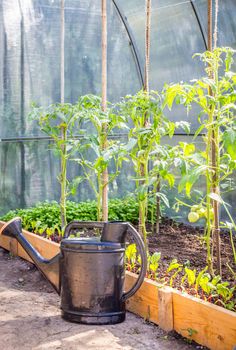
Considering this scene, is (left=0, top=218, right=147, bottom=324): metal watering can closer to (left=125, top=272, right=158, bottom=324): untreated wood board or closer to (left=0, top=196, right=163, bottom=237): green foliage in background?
(left=125, top=272, right=158, bottom=324): untreated wood board

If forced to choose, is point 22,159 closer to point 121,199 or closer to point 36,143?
point 36,143

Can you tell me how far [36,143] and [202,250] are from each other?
2030 millimetres

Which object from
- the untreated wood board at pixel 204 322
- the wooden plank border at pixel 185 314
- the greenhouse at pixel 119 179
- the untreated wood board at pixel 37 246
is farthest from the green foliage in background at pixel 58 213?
the untreated wood board at pixel 204 322

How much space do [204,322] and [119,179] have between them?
3322 mm

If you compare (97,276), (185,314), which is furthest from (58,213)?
(185,314)

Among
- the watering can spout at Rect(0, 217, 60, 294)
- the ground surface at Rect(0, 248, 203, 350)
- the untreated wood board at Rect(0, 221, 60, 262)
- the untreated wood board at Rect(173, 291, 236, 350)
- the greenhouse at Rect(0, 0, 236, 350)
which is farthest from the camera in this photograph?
the untreated wood board at Rect(0, 221, 60, 262)

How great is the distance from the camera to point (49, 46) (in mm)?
5293

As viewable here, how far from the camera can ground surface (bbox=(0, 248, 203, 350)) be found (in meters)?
2.58

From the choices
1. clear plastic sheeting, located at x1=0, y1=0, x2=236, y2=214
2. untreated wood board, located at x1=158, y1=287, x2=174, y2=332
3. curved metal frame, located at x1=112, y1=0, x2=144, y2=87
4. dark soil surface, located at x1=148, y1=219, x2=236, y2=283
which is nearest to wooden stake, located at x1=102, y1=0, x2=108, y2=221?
dark soil surface, located at x1=148, y1=219, x2=236, y2=283

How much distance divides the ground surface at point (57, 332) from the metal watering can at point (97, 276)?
2.6 inches

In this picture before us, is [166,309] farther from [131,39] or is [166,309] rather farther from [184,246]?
[131,39]

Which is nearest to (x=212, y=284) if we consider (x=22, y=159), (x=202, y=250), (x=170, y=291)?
(x=170, y=291)

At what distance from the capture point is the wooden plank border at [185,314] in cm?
242

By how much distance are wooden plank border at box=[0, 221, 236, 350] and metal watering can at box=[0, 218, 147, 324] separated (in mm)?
158
